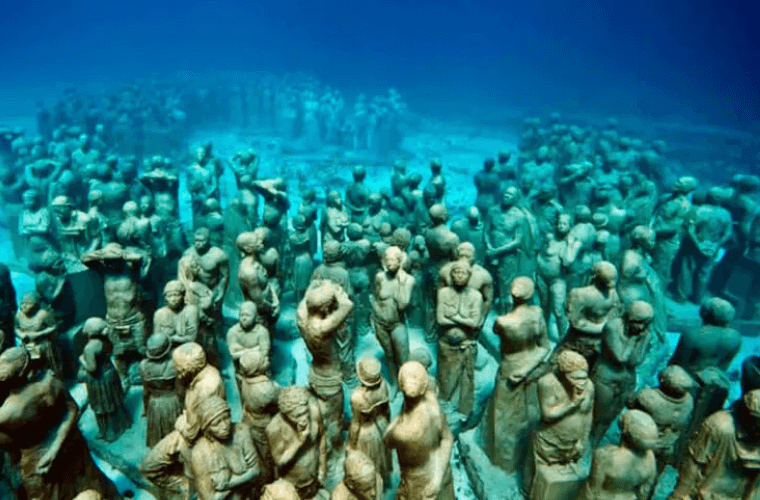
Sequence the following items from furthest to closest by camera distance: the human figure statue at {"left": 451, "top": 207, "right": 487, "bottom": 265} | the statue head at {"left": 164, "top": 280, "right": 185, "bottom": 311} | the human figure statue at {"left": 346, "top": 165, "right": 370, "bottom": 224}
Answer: the human figure statue at {"left": 346, "top": 165, "right": 370, "bottom": 224} < the human figure statue at {"left": 451, "top": 207, "right": 487, "bottom": 265} < the statue head at {"left": 164, "top": 280, "right": 185, "bottom": 311}

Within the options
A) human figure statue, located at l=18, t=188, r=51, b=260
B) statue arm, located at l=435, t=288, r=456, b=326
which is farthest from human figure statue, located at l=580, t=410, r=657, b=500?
human figure statue, located at l=18, t=188, r=51, b=260

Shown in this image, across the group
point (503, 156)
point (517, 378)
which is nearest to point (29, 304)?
point (517, 378)

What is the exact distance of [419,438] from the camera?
14.0ft

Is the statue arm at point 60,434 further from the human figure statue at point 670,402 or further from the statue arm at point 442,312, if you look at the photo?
the human figure statue at point 670,402

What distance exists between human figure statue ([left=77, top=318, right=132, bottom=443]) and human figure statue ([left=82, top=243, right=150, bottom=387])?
0.72m

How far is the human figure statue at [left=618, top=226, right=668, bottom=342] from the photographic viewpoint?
7758 millimetres

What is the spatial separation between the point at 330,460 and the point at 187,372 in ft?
6.87

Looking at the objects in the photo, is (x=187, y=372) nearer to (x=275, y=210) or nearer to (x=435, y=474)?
(x=435, y=474)

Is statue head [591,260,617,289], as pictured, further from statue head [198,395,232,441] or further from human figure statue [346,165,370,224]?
human figure statue [346,165,370,224]

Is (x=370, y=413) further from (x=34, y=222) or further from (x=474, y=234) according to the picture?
(x=34, y=222)

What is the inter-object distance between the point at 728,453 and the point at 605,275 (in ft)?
7.65

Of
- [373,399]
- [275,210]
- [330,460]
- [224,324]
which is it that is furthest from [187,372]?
[275,210]

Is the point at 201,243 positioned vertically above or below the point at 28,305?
above

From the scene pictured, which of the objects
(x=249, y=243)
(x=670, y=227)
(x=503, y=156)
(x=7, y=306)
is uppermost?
(x=503, y=156)
